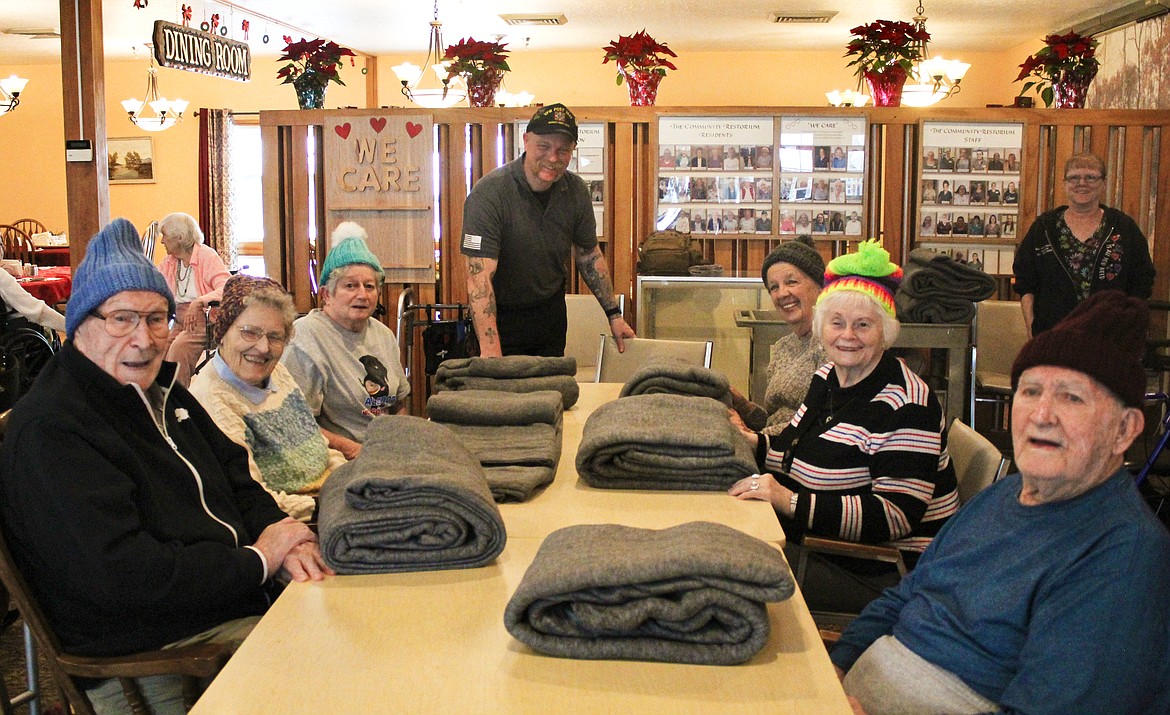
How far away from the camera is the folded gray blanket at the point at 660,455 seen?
2105 millimetres

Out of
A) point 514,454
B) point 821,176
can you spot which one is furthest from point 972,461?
point 821,176

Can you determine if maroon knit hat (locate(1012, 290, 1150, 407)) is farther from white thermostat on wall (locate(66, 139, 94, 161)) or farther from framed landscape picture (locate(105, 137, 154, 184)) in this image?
framed landscape picture (locate(105, 137, 154, 184))

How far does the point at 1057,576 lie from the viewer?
56.7 inches

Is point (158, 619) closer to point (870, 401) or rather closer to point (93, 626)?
point (93, 626)

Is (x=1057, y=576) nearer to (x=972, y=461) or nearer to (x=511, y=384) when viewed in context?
(x=972, y=461)

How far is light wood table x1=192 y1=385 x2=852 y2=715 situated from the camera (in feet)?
4.14

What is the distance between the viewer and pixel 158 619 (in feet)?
5.84

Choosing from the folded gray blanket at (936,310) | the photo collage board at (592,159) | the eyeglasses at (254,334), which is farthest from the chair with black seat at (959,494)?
the photo collage board at (592,159)

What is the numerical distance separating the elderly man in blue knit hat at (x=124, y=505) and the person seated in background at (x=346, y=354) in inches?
36.6

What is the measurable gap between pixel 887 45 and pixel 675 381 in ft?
12.8

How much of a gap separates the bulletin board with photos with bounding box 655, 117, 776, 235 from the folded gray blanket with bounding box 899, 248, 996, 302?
1.65 m

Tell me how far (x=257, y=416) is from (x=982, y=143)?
4.71 metres

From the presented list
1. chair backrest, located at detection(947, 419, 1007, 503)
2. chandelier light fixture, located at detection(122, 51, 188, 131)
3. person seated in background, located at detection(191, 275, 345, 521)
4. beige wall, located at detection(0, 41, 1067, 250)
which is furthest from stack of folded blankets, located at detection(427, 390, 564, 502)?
beige wall, located at detection(0, 41, 1067, 250)

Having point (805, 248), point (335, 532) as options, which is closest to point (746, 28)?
point (805, 248)
